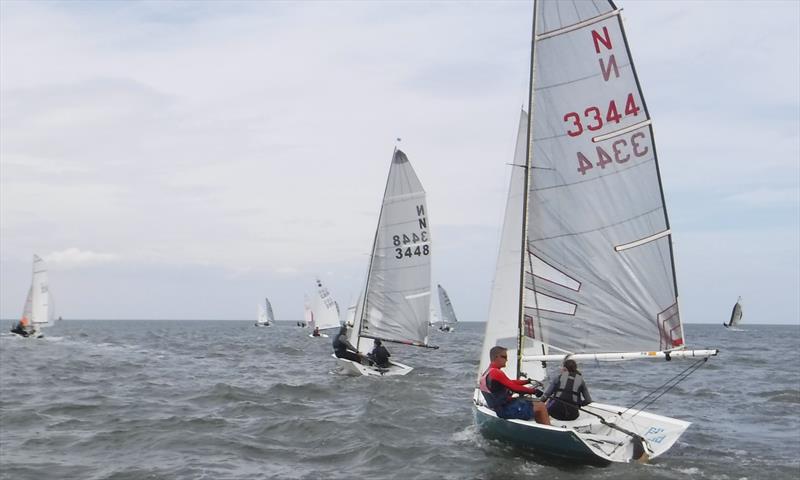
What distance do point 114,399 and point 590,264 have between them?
1384 cm

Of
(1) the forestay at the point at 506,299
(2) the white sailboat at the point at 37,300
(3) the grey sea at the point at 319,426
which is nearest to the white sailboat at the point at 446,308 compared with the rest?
(2) the white sailboat at the point at 37,300

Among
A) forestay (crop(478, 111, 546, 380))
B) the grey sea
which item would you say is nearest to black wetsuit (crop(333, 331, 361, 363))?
the grey sea

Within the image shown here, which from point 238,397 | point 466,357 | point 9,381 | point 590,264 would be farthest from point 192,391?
point 466,357

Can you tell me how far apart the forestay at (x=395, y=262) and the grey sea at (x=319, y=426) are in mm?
2040

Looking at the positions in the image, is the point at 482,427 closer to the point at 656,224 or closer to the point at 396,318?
the point at 656,224

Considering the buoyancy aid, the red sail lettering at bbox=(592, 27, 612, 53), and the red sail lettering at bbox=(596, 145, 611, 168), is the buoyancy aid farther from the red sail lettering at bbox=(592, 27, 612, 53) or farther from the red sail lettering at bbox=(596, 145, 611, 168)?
the red sail lettering at bbox=(592, 27, 612, 53)

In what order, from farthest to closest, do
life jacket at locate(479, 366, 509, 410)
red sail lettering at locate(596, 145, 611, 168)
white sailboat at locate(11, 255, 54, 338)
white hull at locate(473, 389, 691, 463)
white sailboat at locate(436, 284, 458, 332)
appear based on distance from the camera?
1. white sailboat at locate(436, 284, 458, 332)
2. white sailboat at locate(11, 255, 54, 338)
3. life jacket at locate(479, 366, 509, 410)
4. red sail lettering at locate(596, 145, 611, 168)
5. white hull at locate(473, 389, 691, 463)

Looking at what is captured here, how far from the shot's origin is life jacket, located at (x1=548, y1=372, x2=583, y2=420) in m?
12.6

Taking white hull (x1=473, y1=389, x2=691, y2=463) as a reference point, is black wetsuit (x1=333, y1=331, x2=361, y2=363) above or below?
above

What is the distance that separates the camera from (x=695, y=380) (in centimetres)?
2712

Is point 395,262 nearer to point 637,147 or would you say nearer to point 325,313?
point 637,147

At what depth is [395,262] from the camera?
26438mm

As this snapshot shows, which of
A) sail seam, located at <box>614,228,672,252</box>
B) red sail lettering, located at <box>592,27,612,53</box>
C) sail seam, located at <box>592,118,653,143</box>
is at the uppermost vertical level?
red sail lettering, located at <box>592,27,612,53</box>

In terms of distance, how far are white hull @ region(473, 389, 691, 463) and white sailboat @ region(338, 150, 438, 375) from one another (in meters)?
13.4
